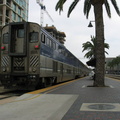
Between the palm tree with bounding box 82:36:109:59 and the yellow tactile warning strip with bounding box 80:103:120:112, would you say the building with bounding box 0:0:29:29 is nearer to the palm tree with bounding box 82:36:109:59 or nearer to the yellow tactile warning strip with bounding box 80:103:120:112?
the palm tree with bounding box 82:36:109:59

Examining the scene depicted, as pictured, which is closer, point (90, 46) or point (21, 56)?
point (21, 56)

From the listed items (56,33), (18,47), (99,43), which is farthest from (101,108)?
(56,33)

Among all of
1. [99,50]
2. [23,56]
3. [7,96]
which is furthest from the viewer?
[99,50]

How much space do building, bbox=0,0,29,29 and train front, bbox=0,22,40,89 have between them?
4400 centimetres

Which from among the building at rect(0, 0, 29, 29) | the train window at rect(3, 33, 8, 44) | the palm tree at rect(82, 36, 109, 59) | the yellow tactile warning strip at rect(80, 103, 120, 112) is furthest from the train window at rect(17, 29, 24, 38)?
the building at rect(0, 0, 29, 29)

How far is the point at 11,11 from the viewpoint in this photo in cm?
5666

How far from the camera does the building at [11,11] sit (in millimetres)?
53969

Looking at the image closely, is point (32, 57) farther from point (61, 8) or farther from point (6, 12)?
point (6, 12)

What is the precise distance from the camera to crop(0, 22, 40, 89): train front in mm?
11773

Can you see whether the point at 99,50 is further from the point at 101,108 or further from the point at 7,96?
the point at 101,108

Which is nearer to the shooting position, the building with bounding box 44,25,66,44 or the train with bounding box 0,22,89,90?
the train with bounding box 0,22,89,90

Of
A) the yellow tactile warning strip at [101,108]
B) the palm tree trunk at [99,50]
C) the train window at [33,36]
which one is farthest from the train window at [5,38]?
the yellow tactile warning strip at [101,108]

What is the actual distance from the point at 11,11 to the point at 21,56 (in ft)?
159

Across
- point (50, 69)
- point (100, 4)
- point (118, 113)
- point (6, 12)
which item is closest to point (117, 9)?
point (100, 4)
